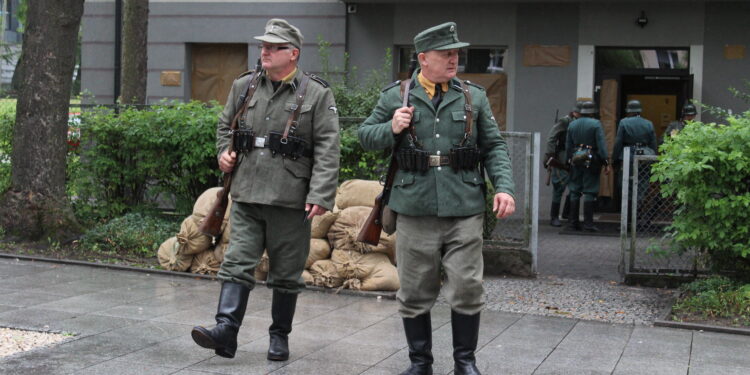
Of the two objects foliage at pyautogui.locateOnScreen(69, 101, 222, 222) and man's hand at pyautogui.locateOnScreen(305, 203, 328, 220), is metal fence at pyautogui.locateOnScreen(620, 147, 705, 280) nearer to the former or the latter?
man's hand at pyautogui.locateOnScreen(305, 203, 328, 220)

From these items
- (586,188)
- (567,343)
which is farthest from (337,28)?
(567,343)

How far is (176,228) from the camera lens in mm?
9977

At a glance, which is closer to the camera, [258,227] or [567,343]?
[258,227]

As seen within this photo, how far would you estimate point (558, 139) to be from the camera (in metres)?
14.0

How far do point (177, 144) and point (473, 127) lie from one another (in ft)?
17.9

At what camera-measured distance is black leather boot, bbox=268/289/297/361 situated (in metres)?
5.58

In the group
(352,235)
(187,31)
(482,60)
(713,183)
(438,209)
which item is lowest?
(352,235)

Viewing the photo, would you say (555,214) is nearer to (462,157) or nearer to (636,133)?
(636,133)

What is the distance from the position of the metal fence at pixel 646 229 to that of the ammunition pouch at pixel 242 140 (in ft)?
13.8

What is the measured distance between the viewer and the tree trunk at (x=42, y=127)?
966cm

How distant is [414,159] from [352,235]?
10.2 ft

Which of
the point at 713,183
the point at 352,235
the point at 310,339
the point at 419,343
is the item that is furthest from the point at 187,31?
the point at 419,343

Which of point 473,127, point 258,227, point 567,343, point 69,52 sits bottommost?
point 567,343

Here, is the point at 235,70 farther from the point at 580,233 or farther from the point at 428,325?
the point at 428,325
